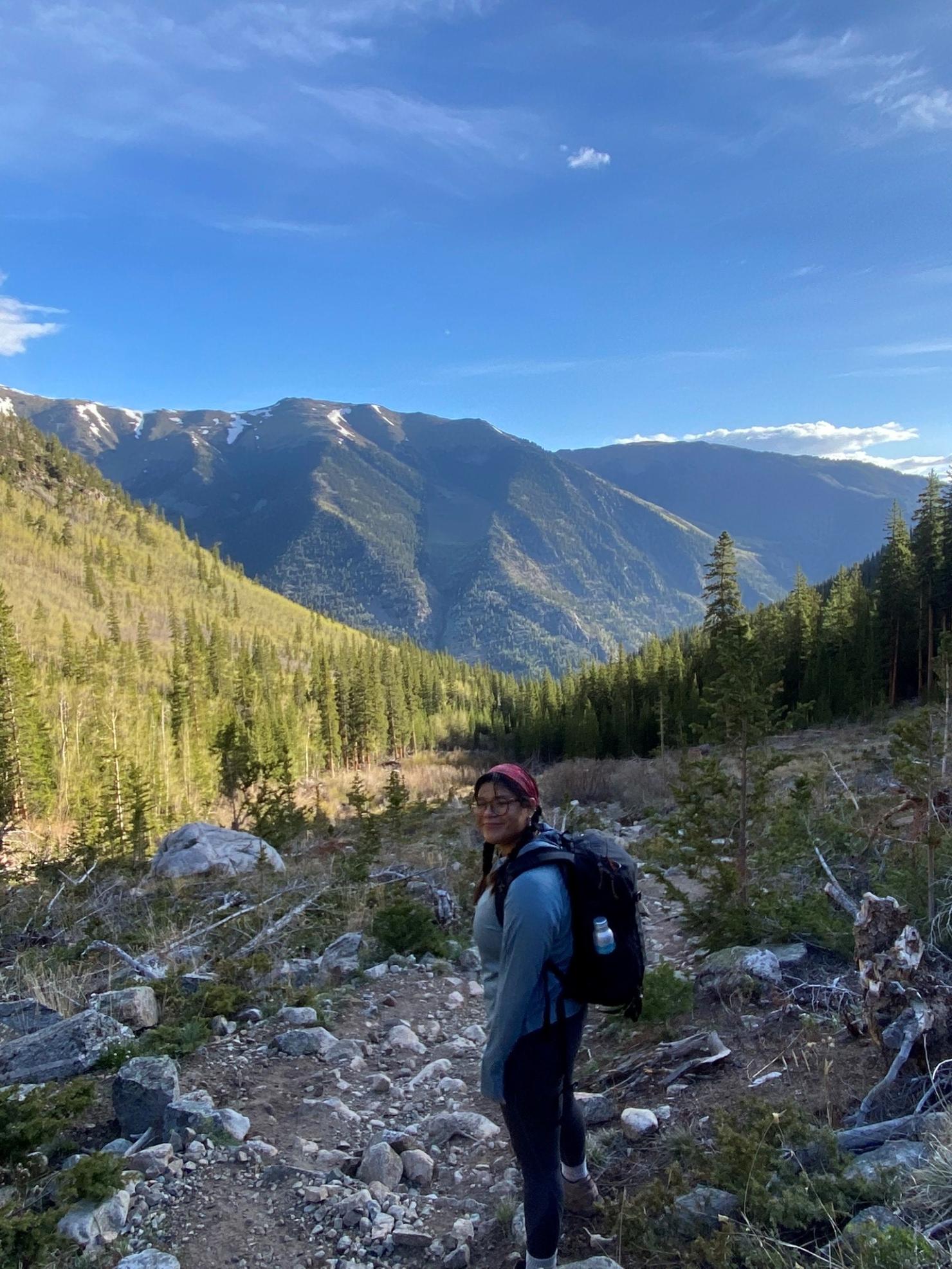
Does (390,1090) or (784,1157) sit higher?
(784,1157)

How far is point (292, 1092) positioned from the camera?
212 inches

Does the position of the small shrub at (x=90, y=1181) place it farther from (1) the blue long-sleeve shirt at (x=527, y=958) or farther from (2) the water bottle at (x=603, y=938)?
(2) the water bottle at (x=603, y=938)

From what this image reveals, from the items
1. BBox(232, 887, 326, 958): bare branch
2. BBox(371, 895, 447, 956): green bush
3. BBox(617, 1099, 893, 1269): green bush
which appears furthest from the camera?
BBox(371, 895, 447, 956): green bush

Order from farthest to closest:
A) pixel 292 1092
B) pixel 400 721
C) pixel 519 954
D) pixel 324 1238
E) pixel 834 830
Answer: pixel 400 721, pixel 834 830, pixel 292 1092, pixel 324 1238, pixel 519 954

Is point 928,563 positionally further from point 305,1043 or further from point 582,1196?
point 582,1196

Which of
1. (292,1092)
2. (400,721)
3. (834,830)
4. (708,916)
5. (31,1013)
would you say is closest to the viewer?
(292,1092)

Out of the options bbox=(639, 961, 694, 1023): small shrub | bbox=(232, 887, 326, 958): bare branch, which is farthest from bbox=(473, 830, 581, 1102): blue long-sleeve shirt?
bbox=(232, 887, 326, 958): bare branch

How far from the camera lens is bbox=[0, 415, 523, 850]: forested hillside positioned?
32.4m

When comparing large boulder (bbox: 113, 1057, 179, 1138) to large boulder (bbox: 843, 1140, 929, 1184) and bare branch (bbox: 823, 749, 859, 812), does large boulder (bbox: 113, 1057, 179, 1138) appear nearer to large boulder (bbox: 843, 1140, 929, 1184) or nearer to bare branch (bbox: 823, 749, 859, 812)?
large boulder (bbox: 843, 1140, 929, 1184)

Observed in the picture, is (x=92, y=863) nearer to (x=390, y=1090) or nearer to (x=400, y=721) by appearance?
(x=390, y=1090)

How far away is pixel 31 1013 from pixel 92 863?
10288 mm

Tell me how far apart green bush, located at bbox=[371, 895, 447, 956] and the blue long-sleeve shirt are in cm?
590

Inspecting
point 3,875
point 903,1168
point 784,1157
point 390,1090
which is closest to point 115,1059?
point 390,1090

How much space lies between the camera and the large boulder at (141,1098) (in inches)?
181
